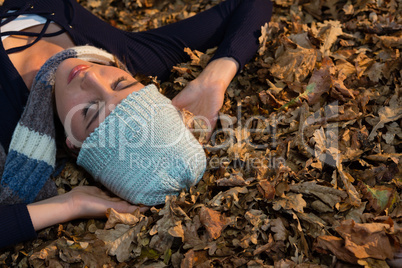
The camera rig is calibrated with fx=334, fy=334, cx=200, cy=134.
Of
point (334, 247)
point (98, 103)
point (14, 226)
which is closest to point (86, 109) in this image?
point (98, 103)

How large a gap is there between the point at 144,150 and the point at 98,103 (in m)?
0.55

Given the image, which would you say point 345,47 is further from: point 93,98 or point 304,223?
point 93,98

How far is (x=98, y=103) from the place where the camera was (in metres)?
2.64

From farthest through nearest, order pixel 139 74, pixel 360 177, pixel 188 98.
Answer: pixel 139 74 → pixel 188 98 → pixel 360 177

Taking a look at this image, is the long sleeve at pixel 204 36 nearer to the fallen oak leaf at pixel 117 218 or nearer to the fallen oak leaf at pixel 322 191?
the fallen oak leaf at pixel 322 191

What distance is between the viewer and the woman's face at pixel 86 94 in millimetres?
2604

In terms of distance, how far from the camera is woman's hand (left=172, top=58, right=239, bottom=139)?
3.11 metres

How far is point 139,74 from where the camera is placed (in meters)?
3.51

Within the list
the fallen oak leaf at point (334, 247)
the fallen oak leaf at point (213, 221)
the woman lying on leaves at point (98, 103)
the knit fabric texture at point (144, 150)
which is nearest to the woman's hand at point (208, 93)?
the woman lying on leaves at point (98, 103)

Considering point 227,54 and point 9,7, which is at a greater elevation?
point 9,7

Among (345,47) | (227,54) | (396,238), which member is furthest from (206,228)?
(345,47)

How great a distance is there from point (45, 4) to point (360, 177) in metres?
3.32

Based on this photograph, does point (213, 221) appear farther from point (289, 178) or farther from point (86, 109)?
point (86, 109)

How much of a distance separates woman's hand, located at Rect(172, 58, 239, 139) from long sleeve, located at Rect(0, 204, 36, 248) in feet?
5.24
